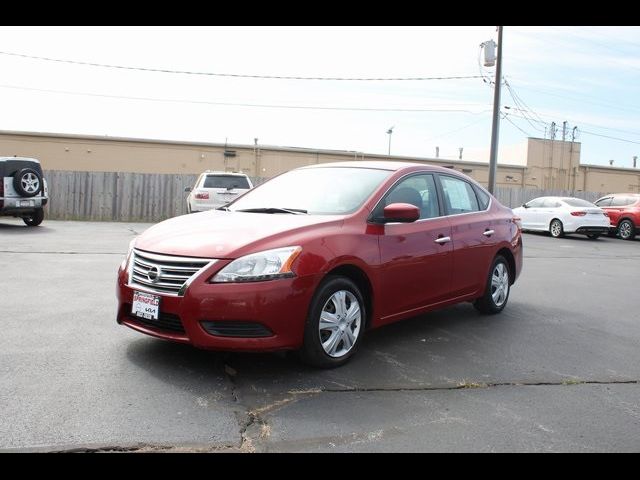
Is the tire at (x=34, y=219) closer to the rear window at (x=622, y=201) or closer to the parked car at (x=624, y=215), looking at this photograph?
the parked car at (x=624, y=215)

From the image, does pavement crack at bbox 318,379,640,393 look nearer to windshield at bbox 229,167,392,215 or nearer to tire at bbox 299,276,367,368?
tire at bbox 299,276,367,368

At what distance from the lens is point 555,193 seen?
32.4 m

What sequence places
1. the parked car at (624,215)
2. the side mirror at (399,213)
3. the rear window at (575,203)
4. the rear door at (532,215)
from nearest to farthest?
1. the side mirror at (399,213)
2. the rear window at (575,203)
3. the parked car at (624,215)
4. the rear door at (532,215)

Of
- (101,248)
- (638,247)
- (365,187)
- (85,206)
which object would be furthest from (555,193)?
(365,187)

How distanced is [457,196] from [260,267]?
9.39ft

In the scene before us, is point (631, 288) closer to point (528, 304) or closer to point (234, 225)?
point (528, 304)

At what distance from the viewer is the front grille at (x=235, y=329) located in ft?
14.1

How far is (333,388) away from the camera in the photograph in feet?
14.2

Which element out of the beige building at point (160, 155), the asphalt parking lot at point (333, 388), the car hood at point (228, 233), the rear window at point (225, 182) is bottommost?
the asphalt parking lot at point (333, 388)

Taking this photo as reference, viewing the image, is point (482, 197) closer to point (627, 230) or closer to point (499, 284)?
point (499, 284)

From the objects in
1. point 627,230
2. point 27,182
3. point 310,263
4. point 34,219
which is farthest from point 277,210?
point 627,230

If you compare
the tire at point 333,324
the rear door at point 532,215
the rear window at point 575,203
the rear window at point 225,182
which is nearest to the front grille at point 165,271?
the tire at point 333,324

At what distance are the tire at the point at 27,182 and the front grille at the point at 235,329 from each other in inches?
510
